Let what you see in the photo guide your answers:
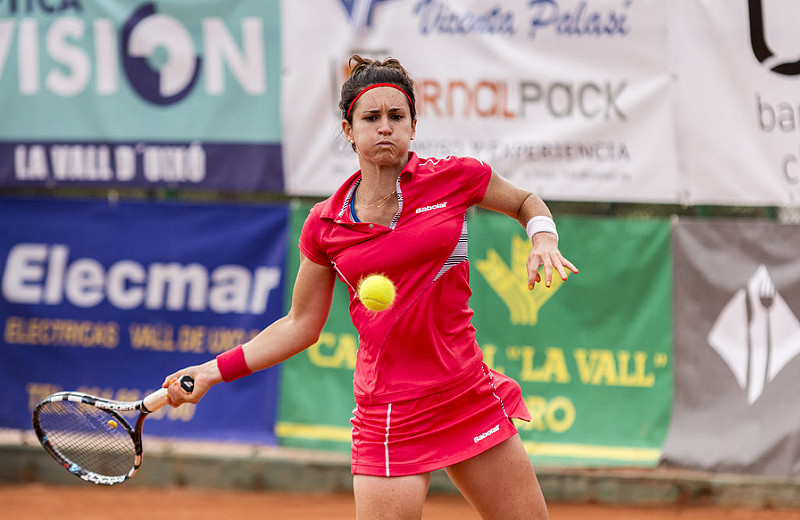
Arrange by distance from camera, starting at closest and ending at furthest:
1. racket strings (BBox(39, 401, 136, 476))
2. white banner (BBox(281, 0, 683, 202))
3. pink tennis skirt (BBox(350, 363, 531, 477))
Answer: pink tennis skirt (BBox(350, 363, 531, 477)) → racket strings (BBox(39, 401, 136, 476)) → white banner (BBox(281, 0, 683, 202))

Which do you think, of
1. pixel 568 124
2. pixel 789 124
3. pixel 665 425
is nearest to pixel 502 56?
pixel 568 124

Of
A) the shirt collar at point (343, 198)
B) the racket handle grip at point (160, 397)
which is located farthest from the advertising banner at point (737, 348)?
the racket handle grip at point (160, 397)

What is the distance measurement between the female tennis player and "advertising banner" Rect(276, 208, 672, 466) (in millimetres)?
2948

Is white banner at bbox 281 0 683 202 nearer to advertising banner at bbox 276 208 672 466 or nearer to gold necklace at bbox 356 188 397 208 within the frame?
advertising banner at bbox 276 208 672 466

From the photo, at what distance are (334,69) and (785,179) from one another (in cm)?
277

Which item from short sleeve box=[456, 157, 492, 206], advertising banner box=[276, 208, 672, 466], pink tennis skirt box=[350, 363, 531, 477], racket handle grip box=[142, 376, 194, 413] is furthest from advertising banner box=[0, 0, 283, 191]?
pink tennis skirt box=[350, 363, 531, 477]

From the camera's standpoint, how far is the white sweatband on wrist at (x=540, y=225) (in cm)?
317

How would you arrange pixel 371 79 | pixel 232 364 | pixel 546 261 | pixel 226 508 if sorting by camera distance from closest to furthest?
pixel 546 261 → pixel 371 79 → pixel 232 364 → pixel 226 508

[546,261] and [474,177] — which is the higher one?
[474,177]

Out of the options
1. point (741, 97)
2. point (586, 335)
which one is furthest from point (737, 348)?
point (741, 97)

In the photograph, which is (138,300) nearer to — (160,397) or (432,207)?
(160,397)

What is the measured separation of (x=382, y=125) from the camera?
3086 mm

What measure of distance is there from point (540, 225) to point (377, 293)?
22.8 inches

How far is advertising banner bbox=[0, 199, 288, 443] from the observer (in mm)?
6441
